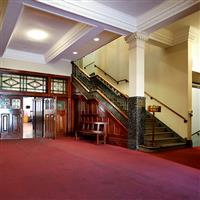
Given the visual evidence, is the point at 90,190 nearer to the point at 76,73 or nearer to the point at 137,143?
the point at 137,143

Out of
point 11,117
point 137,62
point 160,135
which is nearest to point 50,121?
point 11,117

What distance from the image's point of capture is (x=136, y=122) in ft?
18.6

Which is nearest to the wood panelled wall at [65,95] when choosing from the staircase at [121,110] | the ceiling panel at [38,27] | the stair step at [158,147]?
the staircase at [121,110]

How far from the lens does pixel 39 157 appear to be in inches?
182

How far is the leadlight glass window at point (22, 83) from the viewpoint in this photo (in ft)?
26.9

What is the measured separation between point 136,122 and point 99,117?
2150 millimetres

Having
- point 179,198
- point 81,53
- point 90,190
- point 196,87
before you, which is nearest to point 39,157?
point 90,190

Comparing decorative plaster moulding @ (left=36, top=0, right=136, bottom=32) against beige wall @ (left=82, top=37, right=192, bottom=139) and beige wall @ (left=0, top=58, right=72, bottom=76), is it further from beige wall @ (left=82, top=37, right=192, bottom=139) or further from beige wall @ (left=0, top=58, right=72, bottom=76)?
beige wall @ (left=0, top=58, right=72, bottom=76)

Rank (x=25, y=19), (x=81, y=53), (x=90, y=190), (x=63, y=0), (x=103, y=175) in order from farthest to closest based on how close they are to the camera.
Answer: (x=81, y=53) < (x=25, y=19) < (x=63, y=0) < (x=103, y=175) < (x=90, y=190)

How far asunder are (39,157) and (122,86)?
228 inches

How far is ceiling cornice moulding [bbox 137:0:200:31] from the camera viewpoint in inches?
173

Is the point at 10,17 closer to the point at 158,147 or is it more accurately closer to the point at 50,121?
the point at 50,121

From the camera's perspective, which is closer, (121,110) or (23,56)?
(121,110)

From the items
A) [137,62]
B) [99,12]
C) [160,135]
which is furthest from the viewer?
[160,135]
